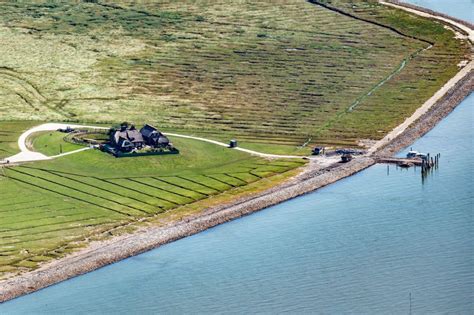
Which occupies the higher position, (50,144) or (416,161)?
(50,144)

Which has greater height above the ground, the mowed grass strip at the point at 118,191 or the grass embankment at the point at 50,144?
the grass embankment at the point at 50,144

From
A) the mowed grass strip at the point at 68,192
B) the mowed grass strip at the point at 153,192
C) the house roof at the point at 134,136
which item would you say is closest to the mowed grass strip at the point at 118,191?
the mowed grass strip at the point at 153,192

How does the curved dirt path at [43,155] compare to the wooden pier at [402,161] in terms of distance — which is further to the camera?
the wooden pier at [402,161]

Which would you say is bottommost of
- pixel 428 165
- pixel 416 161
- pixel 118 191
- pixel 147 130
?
pixel 118 191

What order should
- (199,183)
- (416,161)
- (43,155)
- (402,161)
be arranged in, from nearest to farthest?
(199,183)
(43,155)
(416,161)
(402,161)

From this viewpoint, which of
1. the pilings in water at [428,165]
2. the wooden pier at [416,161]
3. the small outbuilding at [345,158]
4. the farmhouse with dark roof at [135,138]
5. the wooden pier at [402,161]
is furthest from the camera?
the small outbuilding at [345,158]

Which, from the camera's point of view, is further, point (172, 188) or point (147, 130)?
point (147, 130)

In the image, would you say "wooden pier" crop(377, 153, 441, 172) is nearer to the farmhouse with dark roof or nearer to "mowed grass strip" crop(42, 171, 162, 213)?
the farmhouse with dark roof

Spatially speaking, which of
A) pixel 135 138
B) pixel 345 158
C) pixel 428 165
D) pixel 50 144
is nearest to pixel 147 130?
pixel 135 138

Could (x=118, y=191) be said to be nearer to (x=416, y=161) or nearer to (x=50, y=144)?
(x=50, y=144)

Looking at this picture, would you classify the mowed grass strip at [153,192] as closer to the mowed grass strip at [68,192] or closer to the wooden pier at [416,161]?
the mowed grass strip at [68,192]
